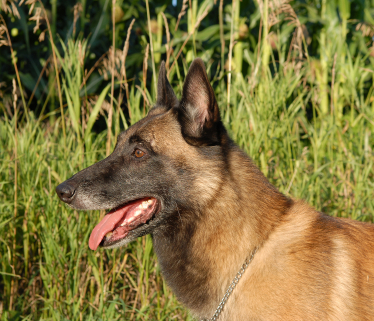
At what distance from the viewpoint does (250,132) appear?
11.7ft

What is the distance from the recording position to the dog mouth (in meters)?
2.35

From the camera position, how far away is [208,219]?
92.0 inches

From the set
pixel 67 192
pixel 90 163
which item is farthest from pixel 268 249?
pixel 90 163

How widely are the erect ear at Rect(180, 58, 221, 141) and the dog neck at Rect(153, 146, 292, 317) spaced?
27 centimetres

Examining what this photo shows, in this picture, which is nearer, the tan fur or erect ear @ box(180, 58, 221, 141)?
the tan fur

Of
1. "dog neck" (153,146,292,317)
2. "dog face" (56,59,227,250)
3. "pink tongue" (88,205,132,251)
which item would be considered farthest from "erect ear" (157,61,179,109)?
"pink tongue" (88,205,132,251)

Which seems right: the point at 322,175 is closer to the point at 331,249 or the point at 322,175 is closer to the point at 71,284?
the point at 331,249

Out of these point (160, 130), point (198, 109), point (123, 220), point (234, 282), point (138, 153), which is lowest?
point (234, 282)

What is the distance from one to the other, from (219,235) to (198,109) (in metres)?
0.74

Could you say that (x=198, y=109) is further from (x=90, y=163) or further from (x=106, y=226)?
(x=90, y=163)

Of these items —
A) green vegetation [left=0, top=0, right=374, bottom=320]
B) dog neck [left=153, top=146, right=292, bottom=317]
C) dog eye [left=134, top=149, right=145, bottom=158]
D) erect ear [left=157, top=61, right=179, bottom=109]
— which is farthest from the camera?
green vegetation [left=0, top=0, right=374, bottom=320]

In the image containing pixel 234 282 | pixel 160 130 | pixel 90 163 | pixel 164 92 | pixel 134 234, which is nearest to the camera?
pixel 234 282

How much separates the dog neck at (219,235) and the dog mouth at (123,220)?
0.16 m

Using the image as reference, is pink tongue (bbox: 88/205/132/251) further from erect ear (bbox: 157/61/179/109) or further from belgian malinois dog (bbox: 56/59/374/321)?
erect ear (bbox: 157/61/179/109)
